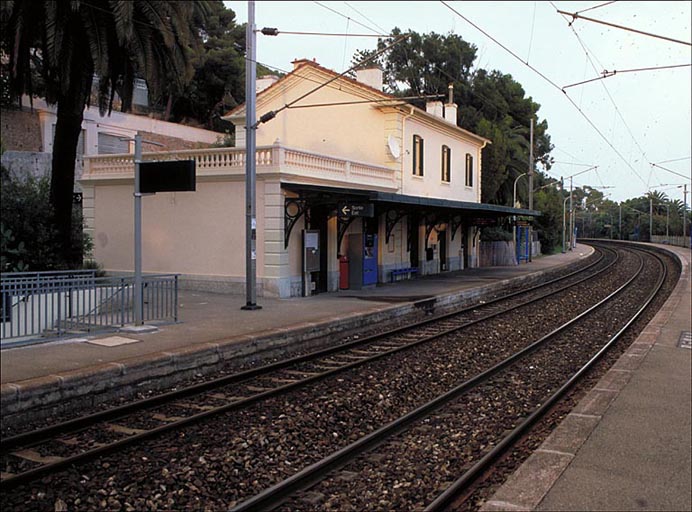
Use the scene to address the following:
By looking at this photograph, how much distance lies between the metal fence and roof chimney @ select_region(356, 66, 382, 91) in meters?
16.0

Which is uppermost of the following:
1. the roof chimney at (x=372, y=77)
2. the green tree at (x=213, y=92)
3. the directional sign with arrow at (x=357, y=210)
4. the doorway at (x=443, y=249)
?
the green tree at (x=213, y=92)

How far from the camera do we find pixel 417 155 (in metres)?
26.6

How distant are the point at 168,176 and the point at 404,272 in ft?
52.3

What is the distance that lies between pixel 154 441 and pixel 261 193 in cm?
1144

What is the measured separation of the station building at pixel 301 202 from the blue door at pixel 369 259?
4 cm

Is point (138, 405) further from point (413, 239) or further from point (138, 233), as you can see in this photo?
point (413, 239)

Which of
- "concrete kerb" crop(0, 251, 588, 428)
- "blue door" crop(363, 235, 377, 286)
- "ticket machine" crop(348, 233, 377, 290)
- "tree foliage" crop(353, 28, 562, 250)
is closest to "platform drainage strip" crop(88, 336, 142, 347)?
"concrete kerb" crop(0, 251, 588, 428)

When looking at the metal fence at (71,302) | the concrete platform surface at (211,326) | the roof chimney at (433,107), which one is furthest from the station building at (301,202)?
the roof chimney at (433,107)

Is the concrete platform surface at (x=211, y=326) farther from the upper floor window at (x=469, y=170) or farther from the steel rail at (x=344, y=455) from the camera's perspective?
the upper floor window at (x=469, y=170)

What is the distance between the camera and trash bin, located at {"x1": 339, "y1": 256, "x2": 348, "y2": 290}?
2125cm

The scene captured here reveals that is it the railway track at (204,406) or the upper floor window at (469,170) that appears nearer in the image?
the railway track at (204,406)

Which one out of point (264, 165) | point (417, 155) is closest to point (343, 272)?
point (264, 165)

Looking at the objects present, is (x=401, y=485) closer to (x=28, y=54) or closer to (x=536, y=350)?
(x=28, y=54)

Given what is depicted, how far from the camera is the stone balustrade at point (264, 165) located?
1755cm
